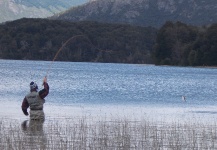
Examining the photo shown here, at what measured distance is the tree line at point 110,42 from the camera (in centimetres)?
12231

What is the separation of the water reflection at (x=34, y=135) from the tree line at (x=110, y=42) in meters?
98.2

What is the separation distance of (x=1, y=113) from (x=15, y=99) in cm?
981

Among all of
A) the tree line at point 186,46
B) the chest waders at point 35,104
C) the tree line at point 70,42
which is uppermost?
the tree line at point 70,42

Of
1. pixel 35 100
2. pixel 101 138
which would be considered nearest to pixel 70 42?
pixel 35 100

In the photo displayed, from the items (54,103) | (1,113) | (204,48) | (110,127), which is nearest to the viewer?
(110,127)

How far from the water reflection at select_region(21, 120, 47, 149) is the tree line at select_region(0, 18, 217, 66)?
322 ft

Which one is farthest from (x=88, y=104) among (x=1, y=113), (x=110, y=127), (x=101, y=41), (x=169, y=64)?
(x=101, y=41)

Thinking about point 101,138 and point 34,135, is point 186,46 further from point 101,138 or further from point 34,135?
point 101,138

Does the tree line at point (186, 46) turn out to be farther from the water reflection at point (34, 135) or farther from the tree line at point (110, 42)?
the water reflection at point (34, 135)

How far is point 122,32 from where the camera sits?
545ft

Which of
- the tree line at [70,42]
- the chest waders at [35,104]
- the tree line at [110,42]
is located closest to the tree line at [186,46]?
the tree line at [110,42]

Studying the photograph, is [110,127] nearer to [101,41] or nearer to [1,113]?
[1,113]

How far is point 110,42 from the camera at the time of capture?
15312 cm

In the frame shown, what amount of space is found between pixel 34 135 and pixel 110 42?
13419 cm
